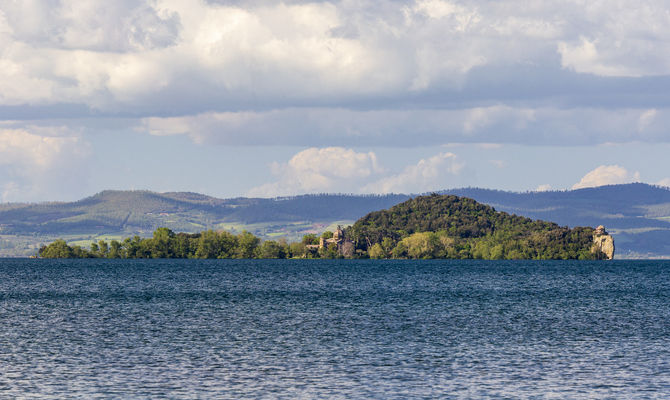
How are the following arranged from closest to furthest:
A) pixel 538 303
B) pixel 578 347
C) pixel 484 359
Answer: pixel 484 359 < pixel 578 347 < pixel 538 303

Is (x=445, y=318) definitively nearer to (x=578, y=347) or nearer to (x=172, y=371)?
(x=578, y=347)

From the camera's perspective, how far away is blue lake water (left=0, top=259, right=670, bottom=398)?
180 feet

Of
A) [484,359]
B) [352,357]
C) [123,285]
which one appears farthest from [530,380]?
[123,285]

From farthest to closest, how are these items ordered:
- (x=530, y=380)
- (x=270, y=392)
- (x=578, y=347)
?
(x=578, y=347), (x=530, y=380), (x=270, y=392)

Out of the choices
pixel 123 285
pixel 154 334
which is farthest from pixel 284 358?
pixel 123 285

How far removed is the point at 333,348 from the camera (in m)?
72.4

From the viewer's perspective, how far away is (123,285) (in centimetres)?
17838

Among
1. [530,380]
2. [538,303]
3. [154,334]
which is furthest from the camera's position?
[538,303]

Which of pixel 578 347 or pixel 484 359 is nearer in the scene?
pixel 484 359

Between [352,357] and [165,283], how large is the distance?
125 m

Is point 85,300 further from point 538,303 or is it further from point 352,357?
point 352,357

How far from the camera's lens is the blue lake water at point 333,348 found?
180 ft

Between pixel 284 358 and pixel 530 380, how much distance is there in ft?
61.8

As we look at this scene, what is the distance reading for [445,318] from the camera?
332ft
